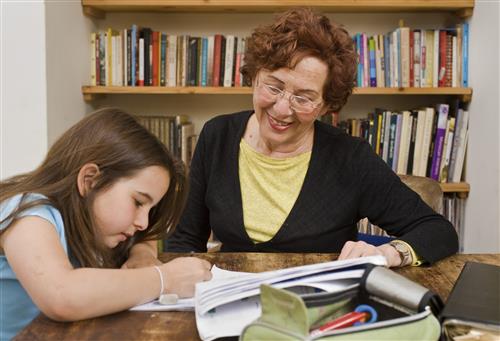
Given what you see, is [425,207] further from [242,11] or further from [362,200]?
[242,11]

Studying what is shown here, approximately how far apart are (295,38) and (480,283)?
0.86m

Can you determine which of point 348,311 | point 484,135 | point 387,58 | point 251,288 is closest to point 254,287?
point 251,288

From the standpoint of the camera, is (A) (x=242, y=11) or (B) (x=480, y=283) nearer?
(B) (x=480, y=283)

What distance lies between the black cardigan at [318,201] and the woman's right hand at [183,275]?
588mm

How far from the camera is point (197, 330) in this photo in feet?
2.93

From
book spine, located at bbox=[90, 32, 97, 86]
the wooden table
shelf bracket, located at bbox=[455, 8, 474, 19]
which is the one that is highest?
shelf bracket, located at bbox=[455, 8, 474, 19]

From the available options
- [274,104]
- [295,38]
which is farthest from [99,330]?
[295,38]

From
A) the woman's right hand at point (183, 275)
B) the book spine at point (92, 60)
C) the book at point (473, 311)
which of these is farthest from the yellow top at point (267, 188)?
the book spine at point (92, 60)

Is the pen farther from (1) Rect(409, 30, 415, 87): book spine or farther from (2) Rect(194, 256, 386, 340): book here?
(1) Rect(409, 30, 415, 87): book spine

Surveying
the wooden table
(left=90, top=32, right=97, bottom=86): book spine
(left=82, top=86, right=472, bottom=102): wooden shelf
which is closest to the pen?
the wooden table

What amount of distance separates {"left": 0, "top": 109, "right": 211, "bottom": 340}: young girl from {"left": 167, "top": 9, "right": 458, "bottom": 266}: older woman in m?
0.41

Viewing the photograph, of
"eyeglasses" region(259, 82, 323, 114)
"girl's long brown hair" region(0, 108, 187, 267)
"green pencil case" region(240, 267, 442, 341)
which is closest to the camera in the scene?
"green pencil case" region(240, 267, 442, 341)

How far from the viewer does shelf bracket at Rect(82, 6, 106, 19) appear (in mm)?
2832

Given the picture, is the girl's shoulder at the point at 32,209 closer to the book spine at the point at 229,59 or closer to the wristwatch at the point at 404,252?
the wristwatch at the point at 404,252
